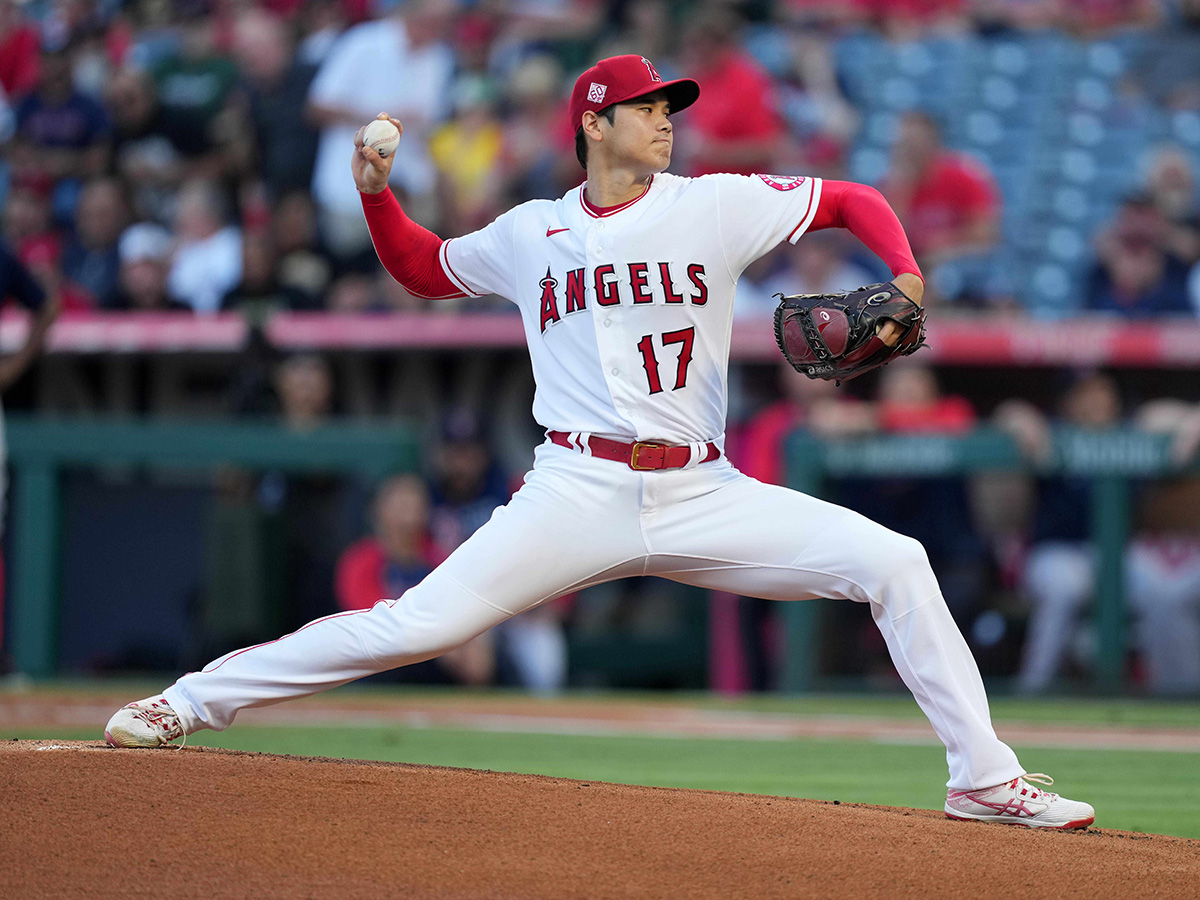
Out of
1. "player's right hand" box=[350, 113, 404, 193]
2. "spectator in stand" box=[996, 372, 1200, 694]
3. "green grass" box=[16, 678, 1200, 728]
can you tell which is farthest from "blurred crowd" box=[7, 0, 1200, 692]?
"player's right hand" box=[350, 113, 404, 193]

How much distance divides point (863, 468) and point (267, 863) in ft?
16.9

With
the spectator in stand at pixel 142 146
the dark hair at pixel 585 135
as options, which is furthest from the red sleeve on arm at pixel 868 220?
the spectator in stand at pixel 142 146

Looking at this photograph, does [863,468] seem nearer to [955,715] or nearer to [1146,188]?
[1146,188]

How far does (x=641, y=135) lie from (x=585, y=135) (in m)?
0.16

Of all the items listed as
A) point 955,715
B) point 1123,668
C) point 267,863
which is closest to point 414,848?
point 267,863

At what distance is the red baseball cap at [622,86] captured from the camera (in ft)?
12.1

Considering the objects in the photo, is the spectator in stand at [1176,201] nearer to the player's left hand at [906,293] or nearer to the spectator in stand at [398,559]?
the spectator in stand at [398,559]

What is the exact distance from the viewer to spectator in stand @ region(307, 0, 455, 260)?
31.6 ft

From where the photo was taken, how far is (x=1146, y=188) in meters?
9.14

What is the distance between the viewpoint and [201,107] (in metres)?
10.7

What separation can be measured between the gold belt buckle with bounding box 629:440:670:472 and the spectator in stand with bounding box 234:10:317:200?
22.3 ft

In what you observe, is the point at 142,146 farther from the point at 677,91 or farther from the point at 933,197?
the point at 677,91

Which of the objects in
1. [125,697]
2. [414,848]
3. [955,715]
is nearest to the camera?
[414,848]

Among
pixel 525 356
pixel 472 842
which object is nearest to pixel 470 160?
pixel 525 356
